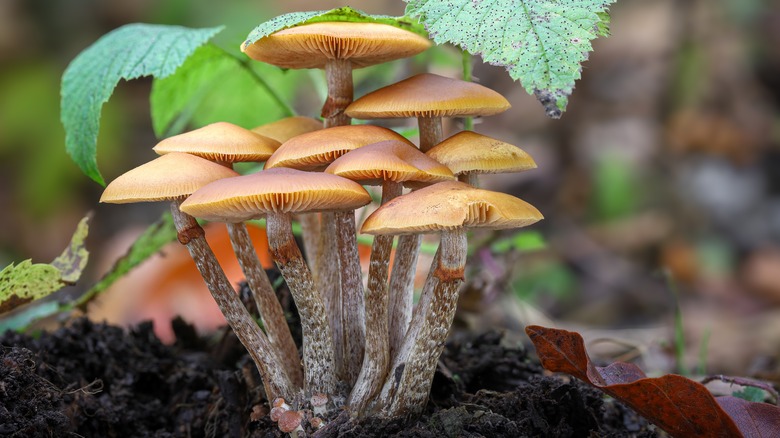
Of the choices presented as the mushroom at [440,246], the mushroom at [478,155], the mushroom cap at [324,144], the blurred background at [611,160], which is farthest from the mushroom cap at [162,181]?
the blurred background at [611,160]

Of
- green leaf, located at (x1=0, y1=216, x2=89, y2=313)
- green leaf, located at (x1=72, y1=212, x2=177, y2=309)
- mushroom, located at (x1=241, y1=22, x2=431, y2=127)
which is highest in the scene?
mushroom, located at (x1=241, y1=22, x2=431, y2=127)

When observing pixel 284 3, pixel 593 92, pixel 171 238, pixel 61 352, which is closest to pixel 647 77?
pixel 593 92

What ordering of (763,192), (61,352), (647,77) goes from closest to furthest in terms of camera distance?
(61,352)
(763,192)
(647,77)

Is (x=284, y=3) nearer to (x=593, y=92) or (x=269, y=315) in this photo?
(x=593, y=92)

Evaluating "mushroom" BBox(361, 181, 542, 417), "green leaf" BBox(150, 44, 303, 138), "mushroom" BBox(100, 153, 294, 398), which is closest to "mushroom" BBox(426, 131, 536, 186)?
"mushroom" BBox(361, 181, 542, 417)

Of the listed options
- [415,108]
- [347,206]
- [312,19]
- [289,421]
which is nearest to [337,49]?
[312,19]

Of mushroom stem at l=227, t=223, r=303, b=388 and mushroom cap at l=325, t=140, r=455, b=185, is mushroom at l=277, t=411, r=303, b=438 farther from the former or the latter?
mushroom cap at l=325, t=140, r=455, b=185
